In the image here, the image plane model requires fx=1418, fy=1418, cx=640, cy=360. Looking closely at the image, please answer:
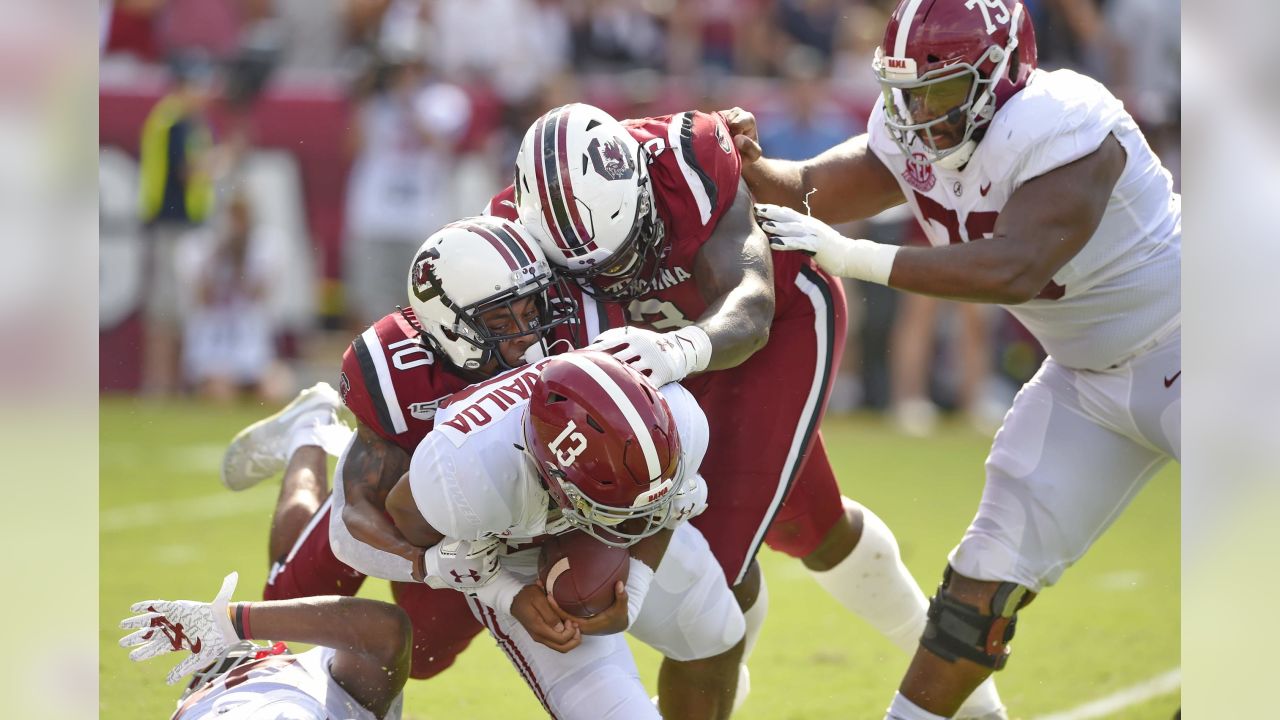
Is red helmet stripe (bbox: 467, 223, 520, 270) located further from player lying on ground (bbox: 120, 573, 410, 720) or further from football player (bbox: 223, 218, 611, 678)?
player lying on ground (bbox: 120, 573, 410, 720)

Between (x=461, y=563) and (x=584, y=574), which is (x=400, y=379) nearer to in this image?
(x=461, y=563)

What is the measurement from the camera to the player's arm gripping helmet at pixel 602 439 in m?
2.80

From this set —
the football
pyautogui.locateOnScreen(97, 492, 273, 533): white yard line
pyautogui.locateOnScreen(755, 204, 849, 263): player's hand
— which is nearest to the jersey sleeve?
pyautogui.locateOnScreen(755, 204, 849, 263): player's hand

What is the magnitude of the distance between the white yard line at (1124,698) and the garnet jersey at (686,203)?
4.92 feet

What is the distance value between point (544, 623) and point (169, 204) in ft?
24.8

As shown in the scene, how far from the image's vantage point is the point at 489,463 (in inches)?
115

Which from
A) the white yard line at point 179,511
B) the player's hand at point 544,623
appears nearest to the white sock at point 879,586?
the player's hand at point 544,623

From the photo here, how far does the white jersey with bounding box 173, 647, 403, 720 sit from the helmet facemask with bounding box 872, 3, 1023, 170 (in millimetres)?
1900

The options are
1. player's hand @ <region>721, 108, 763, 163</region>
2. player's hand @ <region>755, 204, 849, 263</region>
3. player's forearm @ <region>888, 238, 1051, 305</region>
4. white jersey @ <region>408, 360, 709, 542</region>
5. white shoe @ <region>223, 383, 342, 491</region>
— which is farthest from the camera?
white shoe @ <region>223, 383, 342, 491</region>

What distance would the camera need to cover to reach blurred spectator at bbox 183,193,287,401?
31.9 ft

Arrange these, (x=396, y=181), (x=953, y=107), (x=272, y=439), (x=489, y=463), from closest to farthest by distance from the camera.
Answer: (x=489, y=463), (x=953, y=107), (x=272, y=439), (x=396, y=181)

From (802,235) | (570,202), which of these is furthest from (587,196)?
(802,235)

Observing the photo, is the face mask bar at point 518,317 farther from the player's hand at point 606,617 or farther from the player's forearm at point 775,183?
the player's forearm at point 775,183

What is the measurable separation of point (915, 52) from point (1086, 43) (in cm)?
718
